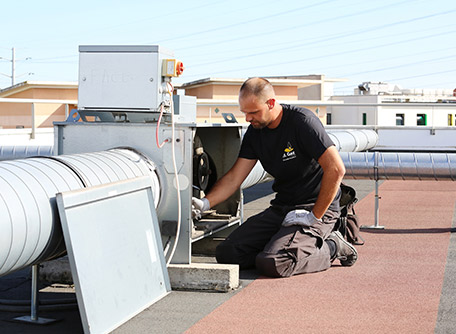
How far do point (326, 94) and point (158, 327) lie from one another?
168 feet

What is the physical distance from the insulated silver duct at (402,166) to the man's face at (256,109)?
8.73 feet

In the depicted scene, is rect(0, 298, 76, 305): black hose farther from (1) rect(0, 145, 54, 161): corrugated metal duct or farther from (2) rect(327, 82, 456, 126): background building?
(2) rect(327, 82, 456, 126): background building

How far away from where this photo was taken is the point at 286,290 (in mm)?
5047

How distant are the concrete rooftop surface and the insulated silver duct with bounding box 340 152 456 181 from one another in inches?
40.4

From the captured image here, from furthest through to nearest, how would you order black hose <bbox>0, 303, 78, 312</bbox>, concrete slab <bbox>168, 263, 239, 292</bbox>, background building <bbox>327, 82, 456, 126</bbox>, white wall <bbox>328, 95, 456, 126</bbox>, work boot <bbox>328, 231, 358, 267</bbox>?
1. white wall <bbox>328, 95, 456, 126</bbox>
2. background building <bbox>327, 82, 456, 126</bbox>
3. work boot <bbox>328, 231, 358, 267</bbox>
4. concrete slab <bbox>168, 263, 239, 292</bbox>
5. black hose <bbox>0, 303, 78, 312</bbox>

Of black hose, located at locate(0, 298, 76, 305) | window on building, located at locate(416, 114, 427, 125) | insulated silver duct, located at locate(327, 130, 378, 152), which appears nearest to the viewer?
black hose, located at locate(0, 298, 76, 305)

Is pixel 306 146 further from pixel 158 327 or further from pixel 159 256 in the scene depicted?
pixel 158 327

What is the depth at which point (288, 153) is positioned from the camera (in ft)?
18.4

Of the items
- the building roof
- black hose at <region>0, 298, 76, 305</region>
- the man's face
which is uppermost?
the building roof

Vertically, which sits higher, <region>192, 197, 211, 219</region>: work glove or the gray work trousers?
<region>192, 197, 211, 219</region>: work glove

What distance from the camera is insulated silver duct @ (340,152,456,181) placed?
7707 millimetres

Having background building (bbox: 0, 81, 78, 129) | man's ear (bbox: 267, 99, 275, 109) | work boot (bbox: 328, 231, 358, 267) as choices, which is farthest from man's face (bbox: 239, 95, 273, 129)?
background building (bbox: 0, 81, 78, 129)

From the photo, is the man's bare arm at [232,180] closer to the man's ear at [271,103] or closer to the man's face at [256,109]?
the man's face at [256,109]

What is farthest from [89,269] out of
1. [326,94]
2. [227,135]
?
[326,94]
